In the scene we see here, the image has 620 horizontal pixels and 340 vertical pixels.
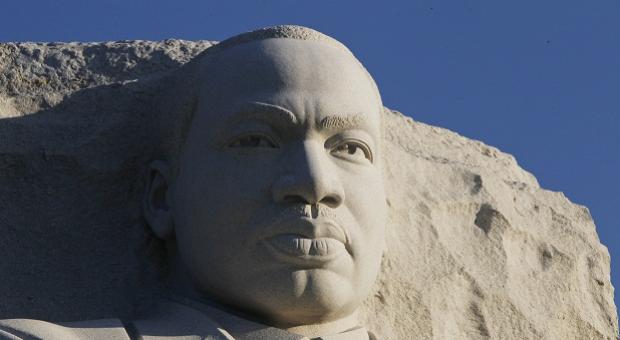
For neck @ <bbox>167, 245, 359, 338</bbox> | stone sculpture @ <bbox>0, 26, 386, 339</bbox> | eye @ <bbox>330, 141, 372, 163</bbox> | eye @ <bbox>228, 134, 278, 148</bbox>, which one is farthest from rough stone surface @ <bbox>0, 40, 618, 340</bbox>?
eye @ <bbox>330, 141, 372, 163</bbox>

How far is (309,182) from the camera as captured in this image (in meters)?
5.57

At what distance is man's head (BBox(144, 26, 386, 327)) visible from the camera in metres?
5.56

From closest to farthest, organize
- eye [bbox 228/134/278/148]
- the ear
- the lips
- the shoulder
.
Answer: the shoulder, the lips, eye [bbox 228/134/278/148], the ear

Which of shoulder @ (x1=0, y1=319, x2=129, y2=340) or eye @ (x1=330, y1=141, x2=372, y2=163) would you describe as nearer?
shoulder @ (x1=0, y1=319, x2=129, y2=340)

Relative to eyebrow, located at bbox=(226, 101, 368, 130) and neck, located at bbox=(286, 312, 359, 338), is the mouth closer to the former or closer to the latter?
neck, located at bbox=(286, 312, 359, 338)

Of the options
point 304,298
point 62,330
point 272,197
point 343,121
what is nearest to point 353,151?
point 343,121

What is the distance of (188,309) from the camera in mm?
5668

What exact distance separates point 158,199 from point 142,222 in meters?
0.10

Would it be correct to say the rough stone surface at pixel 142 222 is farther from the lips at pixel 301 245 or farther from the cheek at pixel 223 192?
the lips at pixel 301 245

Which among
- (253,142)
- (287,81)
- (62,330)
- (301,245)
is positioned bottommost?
(62,330)

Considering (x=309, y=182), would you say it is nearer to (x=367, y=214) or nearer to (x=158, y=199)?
(x=367, y=214)

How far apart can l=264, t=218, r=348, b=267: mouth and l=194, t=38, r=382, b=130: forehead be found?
35cm

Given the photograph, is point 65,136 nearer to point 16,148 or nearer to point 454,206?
→ point 16,148

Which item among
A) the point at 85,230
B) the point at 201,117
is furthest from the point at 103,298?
the point at 201,117
